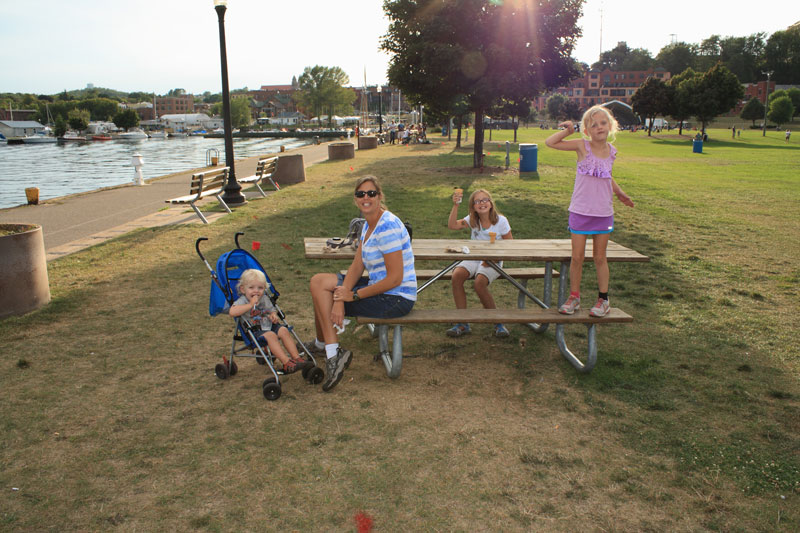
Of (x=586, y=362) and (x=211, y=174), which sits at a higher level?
(x=211, y=174)

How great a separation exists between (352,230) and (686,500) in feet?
10.2

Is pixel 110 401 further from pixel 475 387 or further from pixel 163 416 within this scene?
pixel 475 387

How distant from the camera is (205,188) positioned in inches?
468

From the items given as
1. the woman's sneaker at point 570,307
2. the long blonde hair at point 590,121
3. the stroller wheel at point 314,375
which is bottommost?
the stroller wheel at point 314,375

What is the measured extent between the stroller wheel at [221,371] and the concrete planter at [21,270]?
2723mm

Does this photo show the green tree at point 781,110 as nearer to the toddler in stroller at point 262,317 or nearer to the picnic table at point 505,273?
the picnic table at point 505,273

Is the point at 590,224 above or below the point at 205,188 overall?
above

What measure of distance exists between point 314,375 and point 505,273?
191cm

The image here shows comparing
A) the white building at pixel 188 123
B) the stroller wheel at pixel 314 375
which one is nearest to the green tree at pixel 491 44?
the stroller wheel at pixel 314 375

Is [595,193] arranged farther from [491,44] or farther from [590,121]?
[491,44]

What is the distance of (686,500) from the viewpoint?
9.61ft

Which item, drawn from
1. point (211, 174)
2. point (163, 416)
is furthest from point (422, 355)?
point (211, 174)

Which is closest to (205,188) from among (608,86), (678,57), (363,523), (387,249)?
(387,249)

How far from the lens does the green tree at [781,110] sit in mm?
75625
